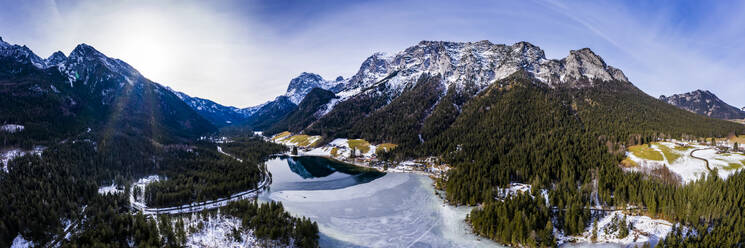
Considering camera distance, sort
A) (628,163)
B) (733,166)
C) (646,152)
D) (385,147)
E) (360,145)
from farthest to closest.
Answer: (360,145)
(385,147)
(646,152)
(628,163)
(733,166)

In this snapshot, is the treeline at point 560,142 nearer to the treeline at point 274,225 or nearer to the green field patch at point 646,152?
the green field patch at point 646,152

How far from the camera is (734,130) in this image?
368 ft

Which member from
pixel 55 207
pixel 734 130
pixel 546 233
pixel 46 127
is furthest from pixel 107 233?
pixel 734 130

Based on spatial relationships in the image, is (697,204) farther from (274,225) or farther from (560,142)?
(274,225)

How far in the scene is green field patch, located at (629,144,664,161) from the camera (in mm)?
85119

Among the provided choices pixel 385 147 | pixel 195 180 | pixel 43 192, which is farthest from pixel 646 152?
pixel 43 192

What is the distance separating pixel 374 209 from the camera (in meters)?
66.8

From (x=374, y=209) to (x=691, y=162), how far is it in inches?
3560

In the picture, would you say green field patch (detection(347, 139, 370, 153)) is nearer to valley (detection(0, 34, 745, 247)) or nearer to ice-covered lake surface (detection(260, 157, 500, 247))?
valley (detection(0, 34, 745, 247))

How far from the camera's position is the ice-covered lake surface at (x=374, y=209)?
50.4 metres

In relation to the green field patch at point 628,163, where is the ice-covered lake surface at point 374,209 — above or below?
below

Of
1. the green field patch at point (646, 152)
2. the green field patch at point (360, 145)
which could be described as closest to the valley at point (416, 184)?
the green field patch at point (646, 152)

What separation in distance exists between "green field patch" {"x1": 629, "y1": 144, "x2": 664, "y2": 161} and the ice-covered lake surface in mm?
67789

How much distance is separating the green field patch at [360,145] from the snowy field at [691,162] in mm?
113590
